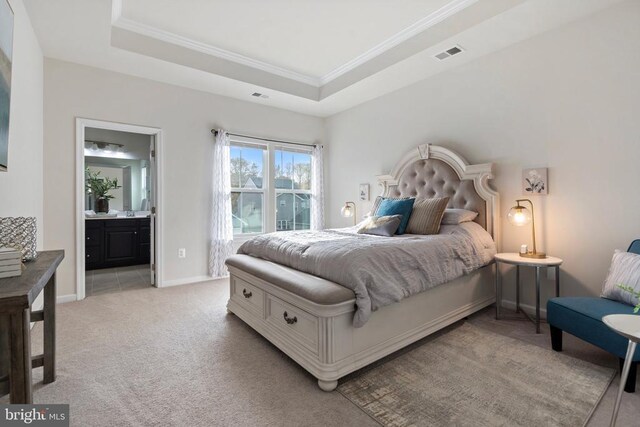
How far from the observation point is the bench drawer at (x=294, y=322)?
190cm

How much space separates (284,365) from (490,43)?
3474mm

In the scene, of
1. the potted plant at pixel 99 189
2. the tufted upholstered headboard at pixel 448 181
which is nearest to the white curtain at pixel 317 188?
the tufted upholstered headboard at pixel 448 181

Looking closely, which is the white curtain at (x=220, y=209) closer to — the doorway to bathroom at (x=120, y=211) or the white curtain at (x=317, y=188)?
the doorway to bathroom at (x=120, y=211)

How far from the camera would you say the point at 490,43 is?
3057 millimetres

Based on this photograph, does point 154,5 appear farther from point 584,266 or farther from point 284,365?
point 584,266

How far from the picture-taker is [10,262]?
1249 mm

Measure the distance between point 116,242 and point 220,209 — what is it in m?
2.28

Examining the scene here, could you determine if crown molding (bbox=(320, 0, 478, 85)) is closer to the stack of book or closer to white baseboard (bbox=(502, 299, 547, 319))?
white baseboard (bbox=(502, 299, 547, 319))

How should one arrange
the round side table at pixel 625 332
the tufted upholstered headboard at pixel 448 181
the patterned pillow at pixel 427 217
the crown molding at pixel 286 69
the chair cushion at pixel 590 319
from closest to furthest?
the round side table at pixel 625 332
the chair cushion at pixel 590 319
the crown molding at pixel 286 69
the patterned pillow at pixel 427 217
the tufted upholstered headboard at pixel 448 181

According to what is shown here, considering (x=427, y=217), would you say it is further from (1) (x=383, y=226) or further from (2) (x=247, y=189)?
(2) (x=247, y=189)

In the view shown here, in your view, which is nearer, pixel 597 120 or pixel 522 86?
pixel 597 120

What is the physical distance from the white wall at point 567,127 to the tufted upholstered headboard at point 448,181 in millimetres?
175

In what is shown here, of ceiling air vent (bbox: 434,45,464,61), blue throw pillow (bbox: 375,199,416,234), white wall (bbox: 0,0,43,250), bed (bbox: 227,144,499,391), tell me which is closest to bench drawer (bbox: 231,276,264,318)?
bed (bbox: 227,144,499,391)

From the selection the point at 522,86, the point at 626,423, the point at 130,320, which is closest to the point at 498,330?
the point at 626,423
